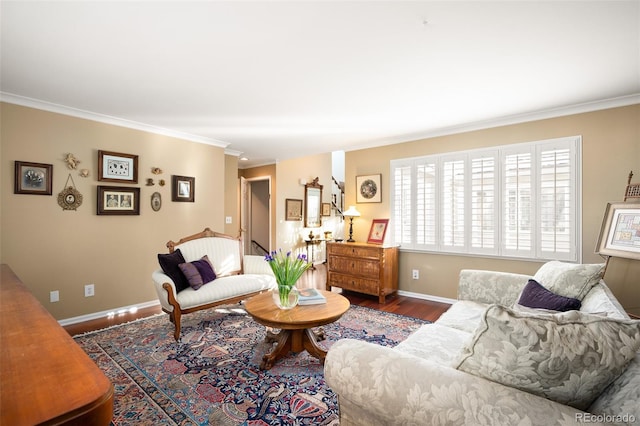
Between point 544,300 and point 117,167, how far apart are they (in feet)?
14.6

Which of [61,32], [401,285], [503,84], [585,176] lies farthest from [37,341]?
[585,176]

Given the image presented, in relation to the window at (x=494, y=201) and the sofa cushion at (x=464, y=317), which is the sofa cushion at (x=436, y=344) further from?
the window at (x=494, y=201)

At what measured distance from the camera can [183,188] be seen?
4352mm

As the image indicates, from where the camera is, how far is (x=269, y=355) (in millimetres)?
2393

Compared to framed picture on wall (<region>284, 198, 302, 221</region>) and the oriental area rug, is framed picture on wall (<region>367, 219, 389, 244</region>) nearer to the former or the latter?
the oriental area rug

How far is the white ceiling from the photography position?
174cm

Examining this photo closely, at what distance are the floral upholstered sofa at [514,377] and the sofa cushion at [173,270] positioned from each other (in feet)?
7.91

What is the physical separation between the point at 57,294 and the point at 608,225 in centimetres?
567

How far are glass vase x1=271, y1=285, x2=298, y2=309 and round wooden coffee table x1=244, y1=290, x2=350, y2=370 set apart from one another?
37mm

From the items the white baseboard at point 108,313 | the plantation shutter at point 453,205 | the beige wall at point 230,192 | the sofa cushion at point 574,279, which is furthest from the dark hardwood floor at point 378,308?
the beige wall at point 230,192

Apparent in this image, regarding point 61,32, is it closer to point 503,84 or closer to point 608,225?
point 503,84

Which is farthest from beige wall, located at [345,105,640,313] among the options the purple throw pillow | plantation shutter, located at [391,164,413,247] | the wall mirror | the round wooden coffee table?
the wall mirror

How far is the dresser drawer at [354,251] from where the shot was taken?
13.8 ft

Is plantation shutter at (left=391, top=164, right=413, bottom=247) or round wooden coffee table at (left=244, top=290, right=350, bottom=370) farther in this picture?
plantation shutter at (left=391, top=164, right=413, bottom=247)
